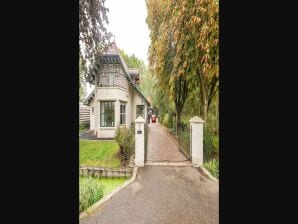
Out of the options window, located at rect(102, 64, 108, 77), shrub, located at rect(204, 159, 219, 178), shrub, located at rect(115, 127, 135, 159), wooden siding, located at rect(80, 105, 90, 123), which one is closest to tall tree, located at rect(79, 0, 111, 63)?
window, located at rect(102, 64, 108, 77)

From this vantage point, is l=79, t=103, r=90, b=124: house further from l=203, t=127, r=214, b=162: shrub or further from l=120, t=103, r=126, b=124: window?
l=203, t=127, r=214, b=162: shrub

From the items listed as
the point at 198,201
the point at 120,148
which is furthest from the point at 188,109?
the point at 198,201

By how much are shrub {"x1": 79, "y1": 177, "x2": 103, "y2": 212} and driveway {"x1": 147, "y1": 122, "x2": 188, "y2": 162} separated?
1.78 m

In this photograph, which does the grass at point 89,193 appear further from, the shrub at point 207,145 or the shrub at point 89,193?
the shrub at point 207,145

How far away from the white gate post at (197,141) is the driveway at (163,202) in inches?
21.6

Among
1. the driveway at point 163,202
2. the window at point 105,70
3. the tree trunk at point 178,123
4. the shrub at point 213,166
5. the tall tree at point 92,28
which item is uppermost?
the tall tree at point 92,28

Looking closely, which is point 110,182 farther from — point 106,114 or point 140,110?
point 140,110

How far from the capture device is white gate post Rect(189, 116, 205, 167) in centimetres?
363

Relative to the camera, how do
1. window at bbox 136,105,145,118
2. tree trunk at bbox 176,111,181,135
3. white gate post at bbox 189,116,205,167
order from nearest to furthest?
1. white gate post at bbox 189,116,205,167
2. window at bbox 136,105,145,118
3. tree trunk at bbox 176,111,181,135

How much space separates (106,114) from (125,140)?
767 mm

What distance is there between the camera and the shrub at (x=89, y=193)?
2082 millimetres

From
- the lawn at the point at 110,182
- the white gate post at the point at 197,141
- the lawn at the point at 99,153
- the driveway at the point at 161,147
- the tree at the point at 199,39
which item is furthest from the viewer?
the driveway at the point at 161,147

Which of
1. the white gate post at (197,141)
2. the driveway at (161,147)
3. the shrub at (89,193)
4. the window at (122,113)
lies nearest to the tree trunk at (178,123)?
the driveway at (161,147)
